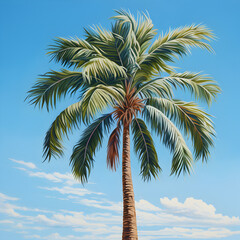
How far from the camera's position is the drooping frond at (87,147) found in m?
14.9

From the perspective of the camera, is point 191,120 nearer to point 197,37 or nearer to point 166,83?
point 166,83

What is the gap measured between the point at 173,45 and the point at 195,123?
3.08 metres

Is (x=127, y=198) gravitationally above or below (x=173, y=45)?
below

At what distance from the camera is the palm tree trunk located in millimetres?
13273

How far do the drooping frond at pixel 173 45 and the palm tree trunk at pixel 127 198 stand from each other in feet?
9.06

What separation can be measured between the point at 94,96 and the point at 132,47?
11.8ft

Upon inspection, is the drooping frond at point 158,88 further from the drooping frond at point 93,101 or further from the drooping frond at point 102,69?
the drooping frond at point 93,101

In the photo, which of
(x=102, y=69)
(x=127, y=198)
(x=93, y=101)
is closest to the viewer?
(x=93, y=101)

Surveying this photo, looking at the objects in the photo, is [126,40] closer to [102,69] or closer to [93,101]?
[102,69]

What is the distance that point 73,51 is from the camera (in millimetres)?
14570

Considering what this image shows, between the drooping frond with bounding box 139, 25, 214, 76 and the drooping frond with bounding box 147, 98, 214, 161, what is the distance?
5.66 ft

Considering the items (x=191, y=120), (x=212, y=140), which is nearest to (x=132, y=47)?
(x=191, y=120)

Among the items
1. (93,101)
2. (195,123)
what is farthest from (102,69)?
(195,123)

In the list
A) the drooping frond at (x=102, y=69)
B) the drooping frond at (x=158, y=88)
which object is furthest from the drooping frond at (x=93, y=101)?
the drooping frond at (x=158, y=88)
